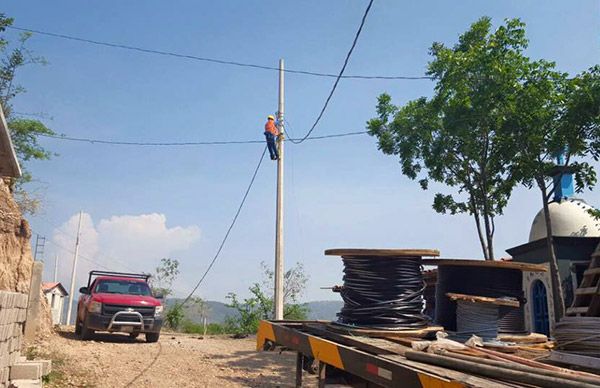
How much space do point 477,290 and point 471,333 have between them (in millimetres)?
425

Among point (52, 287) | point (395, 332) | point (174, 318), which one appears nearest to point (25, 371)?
point (395, 332)

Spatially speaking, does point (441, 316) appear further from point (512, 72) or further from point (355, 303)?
→ point (512, 72)

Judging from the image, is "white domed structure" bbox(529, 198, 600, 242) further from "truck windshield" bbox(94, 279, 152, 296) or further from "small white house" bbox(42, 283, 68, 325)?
"small white house" bbox(42, 283, 68, 325)

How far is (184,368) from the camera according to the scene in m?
11.6

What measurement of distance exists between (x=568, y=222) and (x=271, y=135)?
1097 centimetres

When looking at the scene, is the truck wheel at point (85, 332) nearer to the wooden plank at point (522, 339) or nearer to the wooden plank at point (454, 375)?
the wooden plank at point (522, 339)

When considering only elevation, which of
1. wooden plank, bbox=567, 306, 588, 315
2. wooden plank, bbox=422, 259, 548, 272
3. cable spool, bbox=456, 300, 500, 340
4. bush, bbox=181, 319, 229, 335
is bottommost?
bush, bbox=181, 319, 229, 335

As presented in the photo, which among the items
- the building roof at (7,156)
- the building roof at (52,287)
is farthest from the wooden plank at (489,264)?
the building roof at (52,287)

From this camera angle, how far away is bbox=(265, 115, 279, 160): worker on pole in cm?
1795

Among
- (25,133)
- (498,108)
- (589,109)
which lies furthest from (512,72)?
(25,133)

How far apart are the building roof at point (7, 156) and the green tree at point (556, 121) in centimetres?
1162

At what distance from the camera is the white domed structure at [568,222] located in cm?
1758

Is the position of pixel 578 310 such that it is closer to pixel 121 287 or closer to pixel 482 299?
pixel 482 299

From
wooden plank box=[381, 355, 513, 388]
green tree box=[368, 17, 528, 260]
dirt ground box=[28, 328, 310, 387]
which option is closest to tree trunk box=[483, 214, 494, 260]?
green tree box=[368, 17, 528, 260]
